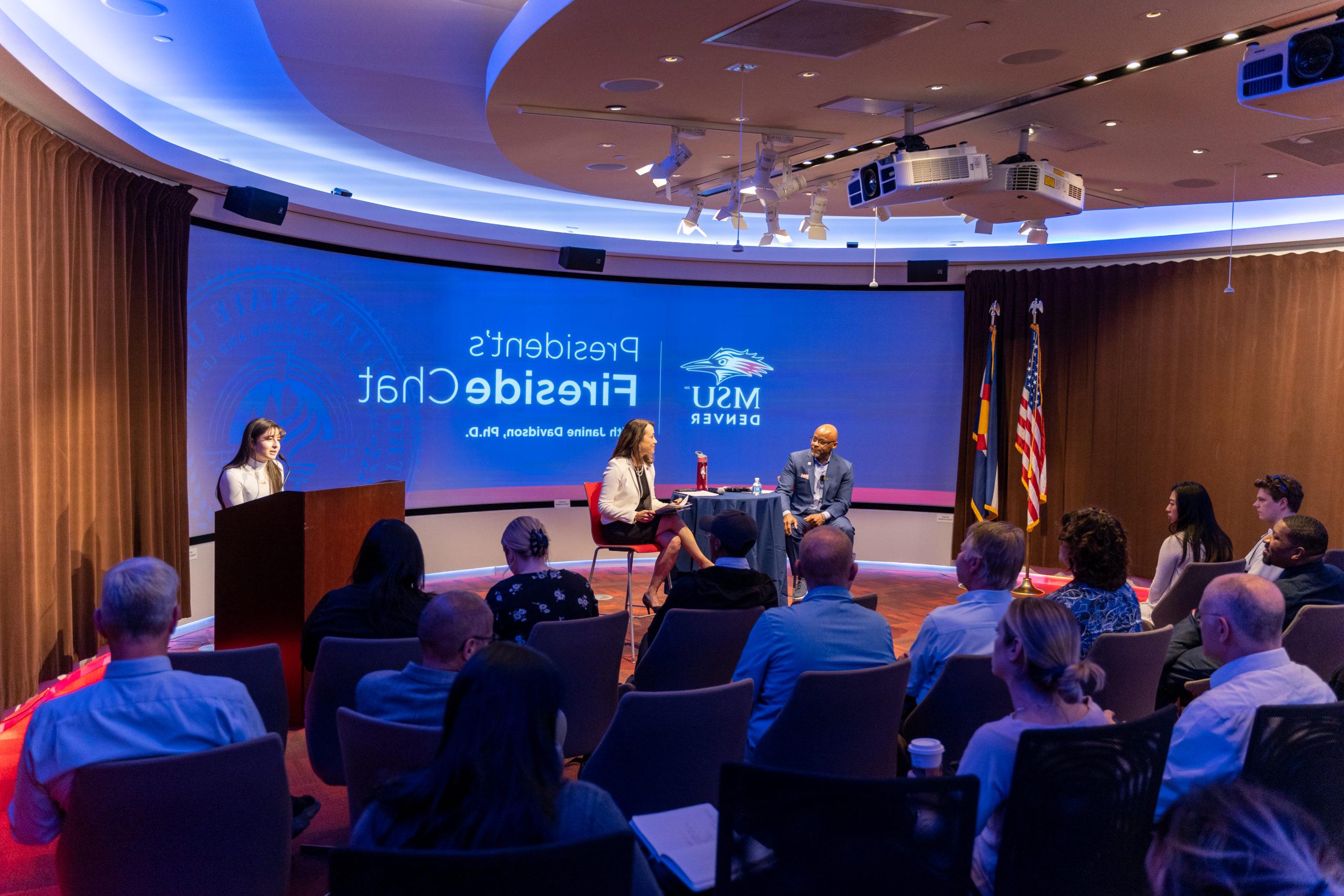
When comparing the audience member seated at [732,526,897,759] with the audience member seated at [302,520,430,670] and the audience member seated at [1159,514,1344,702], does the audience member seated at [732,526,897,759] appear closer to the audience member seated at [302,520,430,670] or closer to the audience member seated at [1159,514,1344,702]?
the audience member seated at [302,520,430,670]

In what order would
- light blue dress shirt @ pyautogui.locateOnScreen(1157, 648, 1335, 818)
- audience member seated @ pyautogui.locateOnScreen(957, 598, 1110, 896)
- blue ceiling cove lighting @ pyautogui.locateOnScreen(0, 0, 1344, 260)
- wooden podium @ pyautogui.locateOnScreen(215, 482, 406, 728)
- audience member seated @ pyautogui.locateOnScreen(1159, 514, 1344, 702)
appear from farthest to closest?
1. blue ceiling cove lighting @ pyautogui.locateOnScreen(0, 0, 1344, 260)
2. wooden podium @ pyautogui.locateOnScreen(215, 482, 406, 728)
3. audience member seated @ pyautogui.locateOnScreen(1159, 514, 1344, 702)
4. light blue dress shirt @ pyautogui.locateOnScreen(1157, 648, 1335, 818)
5. audience member seated @ pyautogui.locateOnScreen(957, 598, 1110, 896)

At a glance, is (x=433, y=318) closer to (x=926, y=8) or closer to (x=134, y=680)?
(x=926, y=8)

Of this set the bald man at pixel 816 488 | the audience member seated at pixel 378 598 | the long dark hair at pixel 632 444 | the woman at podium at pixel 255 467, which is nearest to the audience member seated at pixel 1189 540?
the bald man at pixel 816 488

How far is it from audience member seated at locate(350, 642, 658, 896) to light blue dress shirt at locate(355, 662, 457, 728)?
3.07ft

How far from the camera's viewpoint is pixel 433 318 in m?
8.61

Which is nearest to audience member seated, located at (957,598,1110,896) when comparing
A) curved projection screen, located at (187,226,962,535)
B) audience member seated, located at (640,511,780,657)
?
audience member seated, located at (640,511,780,657)

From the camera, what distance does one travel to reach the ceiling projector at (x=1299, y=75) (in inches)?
144

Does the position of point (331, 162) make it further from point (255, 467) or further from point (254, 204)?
point (255, 467)

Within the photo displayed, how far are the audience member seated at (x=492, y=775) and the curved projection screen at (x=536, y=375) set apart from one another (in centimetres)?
603

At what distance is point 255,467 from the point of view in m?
5.96

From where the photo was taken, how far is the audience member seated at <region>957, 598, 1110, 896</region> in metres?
2.02

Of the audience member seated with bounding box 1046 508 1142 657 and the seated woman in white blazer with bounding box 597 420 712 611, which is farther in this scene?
the seated woman in white blazer with bounding box 597 420 712 611

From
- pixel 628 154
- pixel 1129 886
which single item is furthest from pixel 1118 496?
pixel 1129 886

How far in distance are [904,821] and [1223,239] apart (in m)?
8.12
